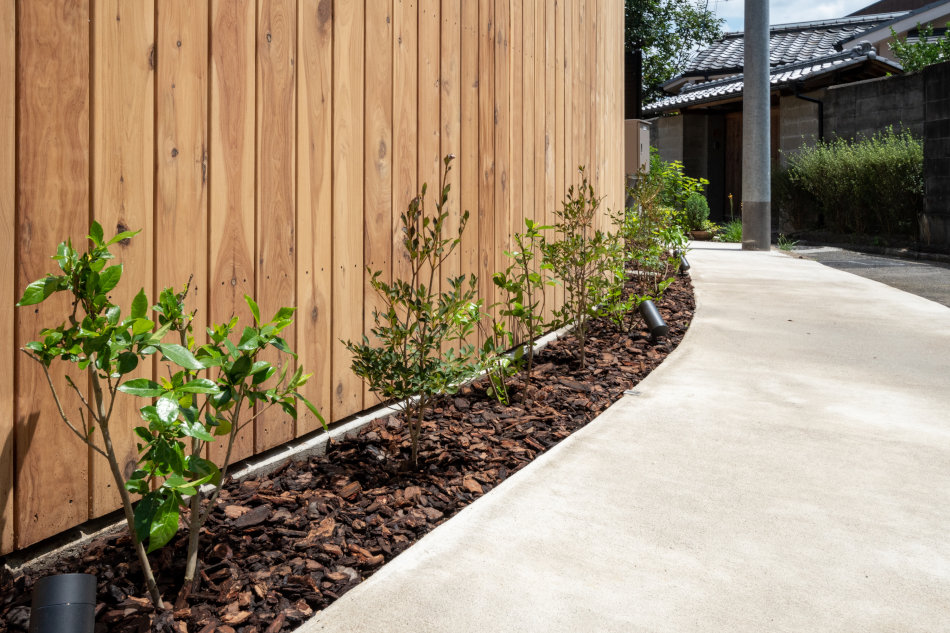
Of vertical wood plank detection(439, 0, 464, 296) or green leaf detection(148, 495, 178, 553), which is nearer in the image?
green leaf detection(148, 495, 178, 553)

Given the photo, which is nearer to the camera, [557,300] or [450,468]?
[450,468]

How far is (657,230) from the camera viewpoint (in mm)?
6367

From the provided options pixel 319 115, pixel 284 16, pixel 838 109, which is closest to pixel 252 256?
pixel 319 115

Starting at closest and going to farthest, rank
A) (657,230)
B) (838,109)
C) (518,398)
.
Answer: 1. (518,398)
2. (657,230)
3. (838,109)

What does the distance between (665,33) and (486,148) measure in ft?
91.7

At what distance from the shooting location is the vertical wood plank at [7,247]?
Result: 1.70m

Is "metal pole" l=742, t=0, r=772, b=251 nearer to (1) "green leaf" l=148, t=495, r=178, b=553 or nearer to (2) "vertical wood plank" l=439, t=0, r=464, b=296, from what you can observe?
(2) "vertical wood plank" l=439, t=0, r=464, b=296

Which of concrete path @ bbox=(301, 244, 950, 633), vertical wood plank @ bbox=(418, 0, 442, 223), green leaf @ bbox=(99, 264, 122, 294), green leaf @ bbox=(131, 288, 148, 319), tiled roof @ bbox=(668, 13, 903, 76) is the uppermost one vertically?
tiled roof @ bbox=(668, 13, 903, 76)

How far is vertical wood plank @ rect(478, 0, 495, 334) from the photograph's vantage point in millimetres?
3824

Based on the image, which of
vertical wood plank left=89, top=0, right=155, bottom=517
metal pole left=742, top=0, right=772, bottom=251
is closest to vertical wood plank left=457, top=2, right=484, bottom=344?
vertical wood plank left=89, top=0, right=155, bottom=517

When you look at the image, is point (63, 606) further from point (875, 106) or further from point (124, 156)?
point (875, 106)

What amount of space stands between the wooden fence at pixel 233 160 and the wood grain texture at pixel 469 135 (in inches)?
0.4

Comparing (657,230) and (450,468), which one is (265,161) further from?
(657,230)

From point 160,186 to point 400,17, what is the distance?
1389mm
